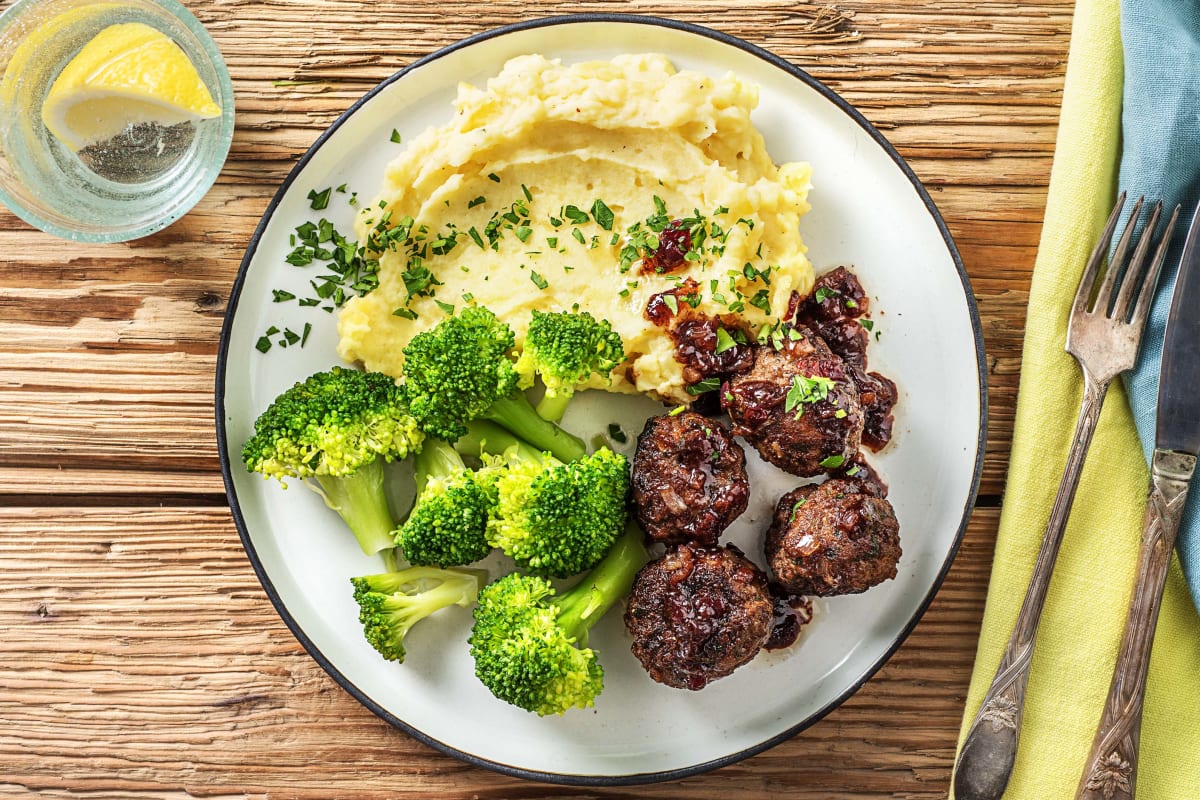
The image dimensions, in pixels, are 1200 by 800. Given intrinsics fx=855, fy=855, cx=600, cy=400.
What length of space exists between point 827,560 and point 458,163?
2.31m

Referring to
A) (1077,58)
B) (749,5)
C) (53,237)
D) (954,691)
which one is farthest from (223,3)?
(954,691)

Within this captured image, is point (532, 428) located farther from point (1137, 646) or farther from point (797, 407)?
point (1137, 646)

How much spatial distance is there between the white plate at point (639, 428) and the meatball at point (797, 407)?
389 millimetres

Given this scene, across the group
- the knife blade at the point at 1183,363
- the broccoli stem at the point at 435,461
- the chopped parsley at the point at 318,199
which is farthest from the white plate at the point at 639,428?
the knife blade at the point at 1183,363

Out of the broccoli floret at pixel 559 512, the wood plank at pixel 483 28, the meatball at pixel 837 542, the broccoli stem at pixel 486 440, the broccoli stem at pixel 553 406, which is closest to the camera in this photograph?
the meatball at pixel 837 542

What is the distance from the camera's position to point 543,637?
141 inches

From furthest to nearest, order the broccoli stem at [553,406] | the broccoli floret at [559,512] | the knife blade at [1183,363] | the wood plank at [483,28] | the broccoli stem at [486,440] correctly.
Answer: the wood plank at [483,28] < the broccoli stem at [486,440] < the broccoli stem at [553,406] < the knife blade at [1183,363] < the broccoli floret at [559,512]

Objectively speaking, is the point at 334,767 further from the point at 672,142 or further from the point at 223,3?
the point at 223,3

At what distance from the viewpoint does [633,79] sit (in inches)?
148

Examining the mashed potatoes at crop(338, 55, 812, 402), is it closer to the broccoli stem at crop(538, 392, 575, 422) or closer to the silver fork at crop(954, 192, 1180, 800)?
the broccoli stem at crop(538, 392, 575, 422)

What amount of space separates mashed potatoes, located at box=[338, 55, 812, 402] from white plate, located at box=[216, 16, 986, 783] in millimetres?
230

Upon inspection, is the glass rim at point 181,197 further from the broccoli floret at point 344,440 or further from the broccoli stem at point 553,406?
the broccoli stem at point 553,406

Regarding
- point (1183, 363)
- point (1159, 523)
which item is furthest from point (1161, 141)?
point (1159, 523)

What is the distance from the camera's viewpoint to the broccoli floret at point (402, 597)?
378 cm
